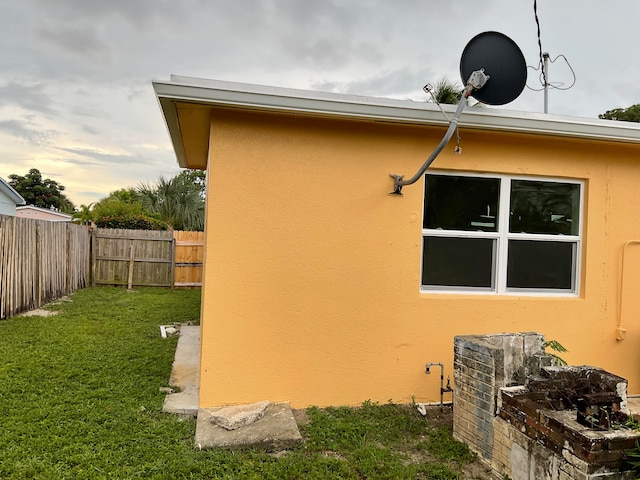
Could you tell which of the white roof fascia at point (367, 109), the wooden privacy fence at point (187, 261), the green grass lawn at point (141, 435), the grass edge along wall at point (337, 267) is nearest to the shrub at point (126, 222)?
the wooden privacy fence at point (187, 261)

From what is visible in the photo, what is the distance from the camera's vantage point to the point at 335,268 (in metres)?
4.05

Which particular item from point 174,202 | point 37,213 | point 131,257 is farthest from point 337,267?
point 37,213

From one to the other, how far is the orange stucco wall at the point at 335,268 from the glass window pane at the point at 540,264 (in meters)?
0.18

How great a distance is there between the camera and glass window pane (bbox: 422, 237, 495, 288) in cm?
432

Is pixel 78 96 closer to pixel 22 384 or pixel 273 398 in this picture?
pixel 22 384

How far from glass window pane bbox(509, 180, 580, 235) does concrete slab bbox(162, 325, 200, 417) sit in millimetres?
3633

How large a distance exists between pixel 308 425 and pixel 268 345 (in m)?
0.79

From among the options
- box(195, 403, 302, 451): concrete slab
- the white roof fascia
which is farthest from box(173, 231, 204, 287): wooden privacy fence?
box(195, 403, 302, 451): concrete slab

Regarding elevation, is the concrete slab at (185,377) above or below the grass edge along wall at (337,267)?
below

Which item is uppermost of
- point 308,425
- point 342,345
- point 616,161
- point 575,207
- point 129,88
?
point 129,88

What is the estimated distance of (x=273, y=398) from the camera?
3938mm

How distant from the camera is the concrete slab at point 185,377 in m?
3.83

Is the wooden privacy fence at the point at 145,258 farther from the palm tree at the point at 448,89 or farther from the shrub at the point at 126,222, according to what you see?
the palm tree at the point at 448,89

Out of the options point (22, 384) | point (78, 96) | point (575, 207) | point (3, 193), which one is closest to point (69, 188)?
point (3, 193)
